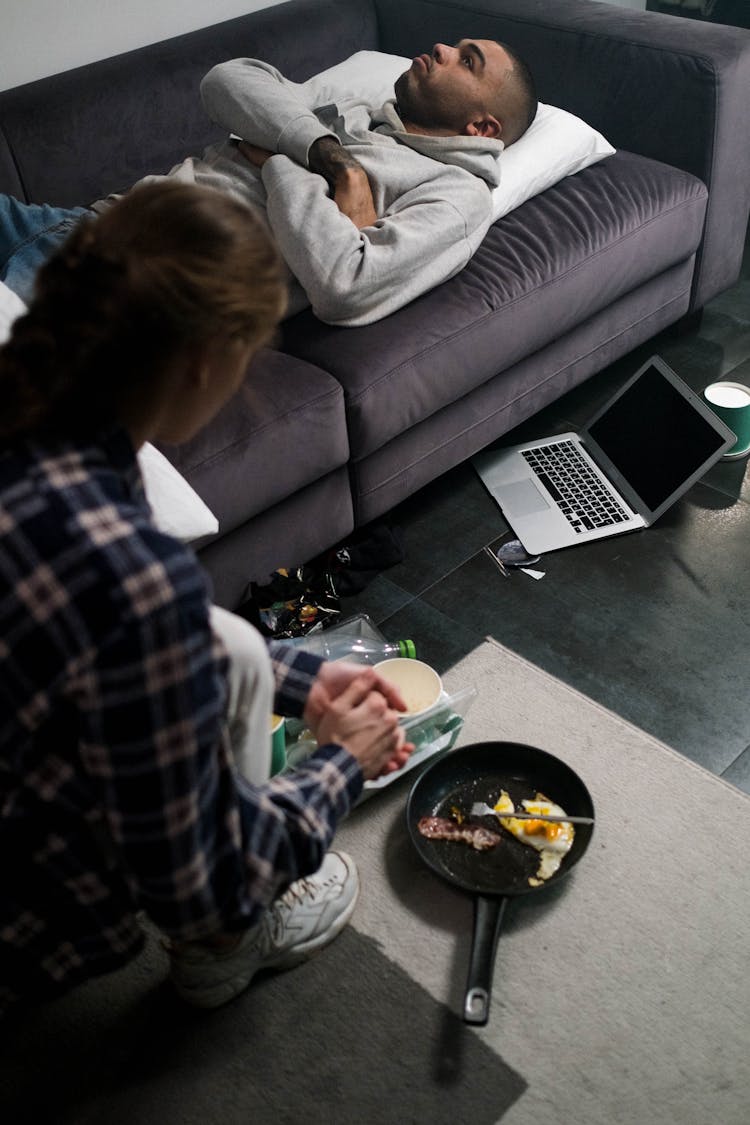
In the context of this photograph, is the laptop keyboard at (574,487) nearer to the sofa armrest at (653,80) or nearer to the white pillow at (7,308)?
the sofa armrest at (653,80)

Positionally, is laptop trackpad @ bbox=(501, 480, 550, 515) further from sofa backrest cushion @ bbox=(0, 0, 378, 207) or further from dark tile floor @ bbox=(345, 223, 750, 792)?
sofa backrest cushion @ bbox=(0, 0, 378, 207)

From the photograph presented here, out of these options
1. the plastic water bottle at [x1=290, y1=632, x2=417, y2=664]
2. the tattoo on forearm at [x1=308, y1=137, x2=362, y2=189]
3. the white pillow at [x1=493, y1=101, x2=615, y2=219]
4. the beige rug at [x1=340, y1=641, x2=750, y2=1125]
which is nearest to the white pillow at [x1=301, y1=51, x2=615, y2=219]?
the white pillow at [x1=493, y1=101, x2=615, y2=219]

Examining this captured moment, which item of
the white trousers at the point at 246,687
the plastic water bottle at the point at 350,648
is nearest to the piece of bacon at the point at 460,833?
the plastic water bottle at the point at 350,648

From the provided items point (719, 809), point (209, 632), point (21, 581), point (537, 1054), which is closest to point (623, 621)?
point (719, 809)

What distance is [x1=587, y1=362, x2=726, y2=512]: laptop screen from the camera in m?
2.10

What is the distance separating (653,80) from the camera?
239cm

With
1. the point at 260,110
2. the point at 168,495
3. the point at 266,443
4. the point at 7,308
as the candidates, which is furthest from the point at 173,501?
the point at 260,110

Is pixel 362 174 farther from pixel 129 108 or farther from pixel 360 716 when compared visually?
pixel 360 716

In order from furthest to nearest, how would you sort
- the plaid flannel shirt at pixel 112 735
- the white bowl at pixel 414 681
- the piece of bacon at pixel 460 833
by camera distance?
the white bowl at pixel 414 681 → the piece of bacon at pixel 460 833 → the plaid flannel shirt at pixel 112 735

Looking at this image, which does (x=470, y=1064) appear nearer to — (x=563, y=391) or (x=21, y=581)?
(x=21, y=581)

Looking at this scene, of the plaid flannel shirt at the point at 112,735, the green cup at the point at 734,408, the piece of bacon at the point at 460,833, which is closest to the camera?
the plaid flannel shirt at the point at 112,735

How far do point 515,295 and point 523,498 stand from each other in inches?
17.2

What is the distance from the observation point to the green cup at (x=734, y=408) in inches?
86.8

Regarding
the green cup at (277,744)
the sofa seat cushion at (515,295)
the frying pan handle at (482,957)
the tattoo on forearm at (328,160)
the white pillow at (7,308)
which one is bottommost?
the frying pan handle at (482,957)
